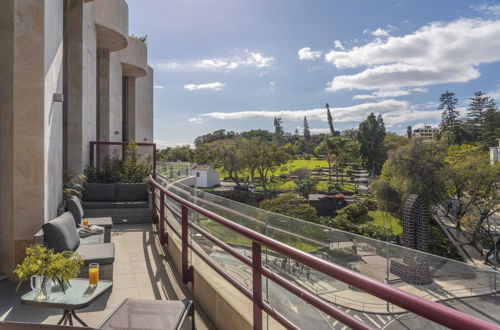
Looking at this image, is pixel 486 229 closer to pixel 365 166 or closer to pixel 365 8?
pixel 365 8

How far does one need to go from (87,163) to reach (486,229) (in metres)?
29.4

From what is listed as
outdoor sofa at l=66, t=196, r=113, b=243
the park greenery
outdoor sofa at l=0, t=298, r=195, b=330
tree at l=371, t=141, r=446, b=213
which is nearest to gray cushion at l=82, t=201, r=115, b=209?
outdoor sofa at l=66, t=196, r=113, b=243

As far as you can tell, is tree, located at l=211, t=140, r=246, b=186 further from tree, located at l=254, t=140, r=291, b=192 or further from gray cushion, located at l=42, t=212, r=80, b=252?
gray cushion, located at l=42, t=212, r=80, b=252

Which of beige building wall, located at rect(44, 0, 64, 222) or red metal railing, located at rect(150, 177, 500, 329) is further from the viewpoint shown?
beige building wall, located at rect(44, 0, 64, 222)

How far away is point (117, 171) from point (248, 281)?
327 inches

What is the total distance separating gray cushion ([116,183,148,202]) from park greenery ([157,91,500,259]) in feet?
71.1

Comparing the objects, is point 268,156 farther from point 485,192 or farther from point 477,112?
point 477,112

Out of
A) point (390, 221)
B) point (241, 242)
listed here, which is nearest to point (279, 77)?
point (390, 221)

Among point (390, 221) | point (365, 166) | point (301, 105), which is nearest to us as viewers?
point (390, 221)

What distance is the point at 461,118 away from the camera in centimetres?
6391

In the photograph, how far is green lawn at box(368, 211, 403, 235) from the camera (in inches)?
1231

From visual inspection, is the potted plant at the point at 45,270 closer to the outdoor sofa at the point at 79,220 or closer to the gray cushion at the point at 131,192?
the outdoor sofa at the point at 79,220

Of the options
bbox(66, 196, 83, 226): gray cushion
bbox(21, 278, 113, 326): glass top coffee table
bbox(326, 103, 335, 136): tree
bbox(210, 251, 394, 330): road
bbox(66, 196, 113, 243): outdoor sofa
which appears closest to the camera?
bbox(210, 251, 394, 330): road

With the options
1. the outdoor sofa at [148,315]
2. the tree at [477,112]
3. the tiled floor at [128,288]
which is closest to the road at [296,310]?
the outdoor sofa at [148,315]
